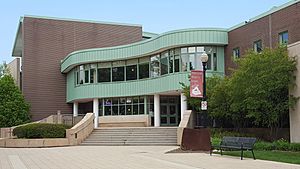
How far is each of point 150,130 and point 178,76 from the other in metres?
5.83

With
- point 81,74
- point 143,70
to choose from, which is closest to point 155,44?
point 143,70

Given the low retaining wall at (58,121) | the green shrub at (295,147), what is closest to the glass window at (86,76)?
the low retaining wall at (58,121)

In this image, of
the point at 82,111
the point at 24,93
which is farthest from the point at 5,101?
the point at 82,111

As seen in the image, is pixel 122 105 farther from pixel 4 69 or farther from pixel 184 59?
pixel 4 69

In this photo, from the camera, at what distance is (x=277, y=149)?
2162 cm

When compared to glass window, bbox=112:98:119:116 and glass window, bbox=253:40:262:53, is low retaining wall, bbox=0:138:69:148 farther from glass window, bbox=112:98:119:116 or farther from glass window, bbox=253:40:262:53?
glass window, bbox=253:40:262:53

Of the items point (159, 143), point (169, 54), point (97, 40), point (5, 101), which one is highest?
point (97, 40)

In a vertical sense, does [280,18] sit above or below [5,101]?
above

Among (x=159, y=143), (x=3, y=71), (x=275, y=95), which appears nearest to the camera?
(x=275, y=95)

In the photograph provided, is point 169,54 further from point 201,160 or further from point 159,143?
point 201,160

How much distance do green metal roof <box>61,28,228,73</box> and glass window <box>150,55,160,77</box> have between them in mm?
820

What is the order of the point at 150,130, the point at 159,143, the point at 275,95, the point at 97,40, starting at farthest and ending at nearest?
the point at 97,40 → the point at 150,130 → the point at 159,143 → the point at 275,95

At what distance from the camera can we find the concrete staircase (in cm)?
2978

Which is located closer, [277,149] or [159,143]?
[277,149]
